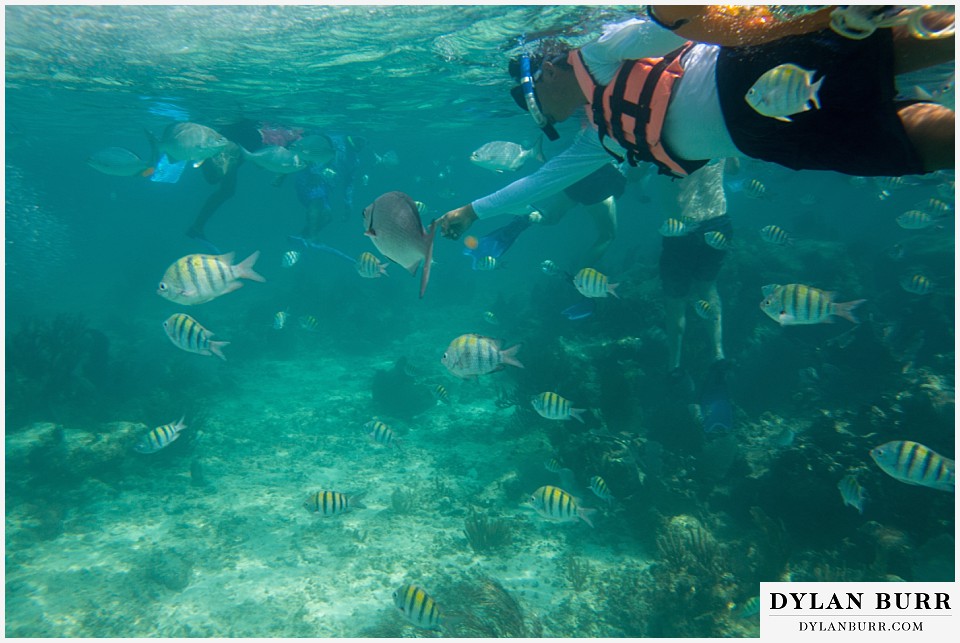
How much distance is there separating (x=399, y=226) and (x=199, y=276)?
4.11 m

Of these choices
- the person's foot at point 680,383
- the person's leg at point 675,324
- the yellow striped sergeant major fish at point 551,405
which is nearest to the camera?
the yellow striped sergeant major fish at point 551,405

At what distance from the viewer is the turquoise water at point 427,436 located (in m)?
6.27

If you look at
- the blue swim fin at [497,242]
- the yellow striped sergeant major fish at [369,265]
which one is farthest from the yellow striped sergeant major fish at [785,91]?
the yellow striped sergeant major fish at [369,265]

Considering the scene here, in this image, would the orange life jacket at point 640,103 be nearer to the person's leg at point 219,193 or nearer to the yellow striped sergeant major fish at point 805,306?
the yellow striped sergeant major fish at point 805,306

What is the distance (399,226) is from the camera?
2629 millimetres

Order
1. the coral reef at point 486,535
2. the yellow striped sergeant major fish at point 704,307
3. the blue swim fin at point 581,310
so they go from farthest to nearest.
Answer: the yellow striped sergeant major fish at point 704,307 < the blue swim fin at point 581,310 < the coral reef at point 486,535

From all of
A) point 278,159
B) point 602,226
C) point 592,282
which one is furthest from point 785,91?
point 278,159

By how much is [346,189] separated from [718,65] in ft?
59.1

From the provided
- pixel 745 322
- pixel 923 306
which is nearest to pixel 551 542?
pixel 745 322

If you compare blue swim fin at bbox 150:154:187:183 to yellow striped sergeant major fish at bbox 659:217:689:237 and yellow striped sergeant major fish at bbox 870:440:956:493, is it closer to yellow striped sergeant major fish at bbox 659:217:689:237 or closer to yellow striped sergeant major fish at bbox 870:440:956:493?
yellow striped sergeant major fish at bbox 659:217:689:237

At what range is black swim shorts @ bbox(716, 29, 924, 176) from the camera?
1.65 metres

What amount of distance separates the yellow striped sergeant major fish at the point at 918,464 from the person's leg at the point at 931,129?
4.74 meters

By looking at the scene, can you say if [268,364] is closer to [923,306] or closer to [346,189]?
[346,189]

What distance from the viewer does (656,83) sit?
7.18 feet
